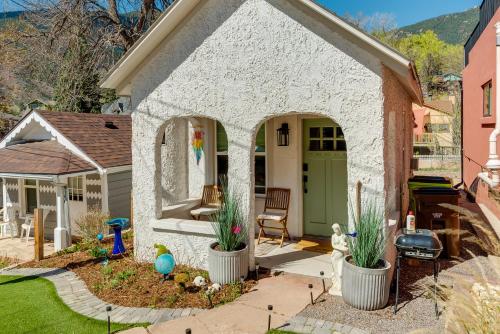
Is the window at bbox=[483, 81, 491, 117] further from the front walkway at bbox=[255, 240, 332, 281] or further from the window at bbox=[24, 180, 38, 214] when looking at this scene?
the window at bbox=[24, 180, 38, 214]

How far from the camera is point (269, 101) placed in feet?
23.7

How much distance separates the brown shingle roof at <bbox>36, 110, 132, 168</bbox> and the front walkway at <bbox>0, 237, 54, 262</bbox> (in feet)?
11.4

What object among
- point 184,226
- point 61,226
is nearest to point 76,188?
point 61,226

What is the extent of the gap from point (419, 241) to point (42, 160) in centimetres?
1249

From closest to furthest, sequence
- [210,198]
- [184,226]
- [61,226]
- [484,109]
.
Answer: [184,226]
[210,198]
[484,109]
[61,226]

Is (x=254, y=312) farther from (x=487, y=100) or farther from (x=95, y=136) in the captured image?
(x=95, y=136)

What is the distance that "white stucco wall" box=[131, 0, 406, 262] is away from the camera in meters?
6.52

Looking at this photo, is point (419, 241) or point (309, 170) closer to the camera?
point (419, 241)

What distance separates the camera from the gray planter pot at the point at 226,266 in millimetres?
6988

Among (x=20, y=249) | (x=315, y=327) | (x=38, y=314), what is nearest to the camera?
(x=315, y=327)

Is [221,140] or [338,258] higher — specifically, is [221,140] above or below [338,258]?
above

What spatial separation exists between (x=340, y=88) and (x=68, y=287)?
633 cm

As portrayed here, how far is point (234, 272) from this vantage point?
7020mm

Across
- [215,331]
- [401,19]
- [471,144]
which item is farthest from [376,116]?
[401,19]
